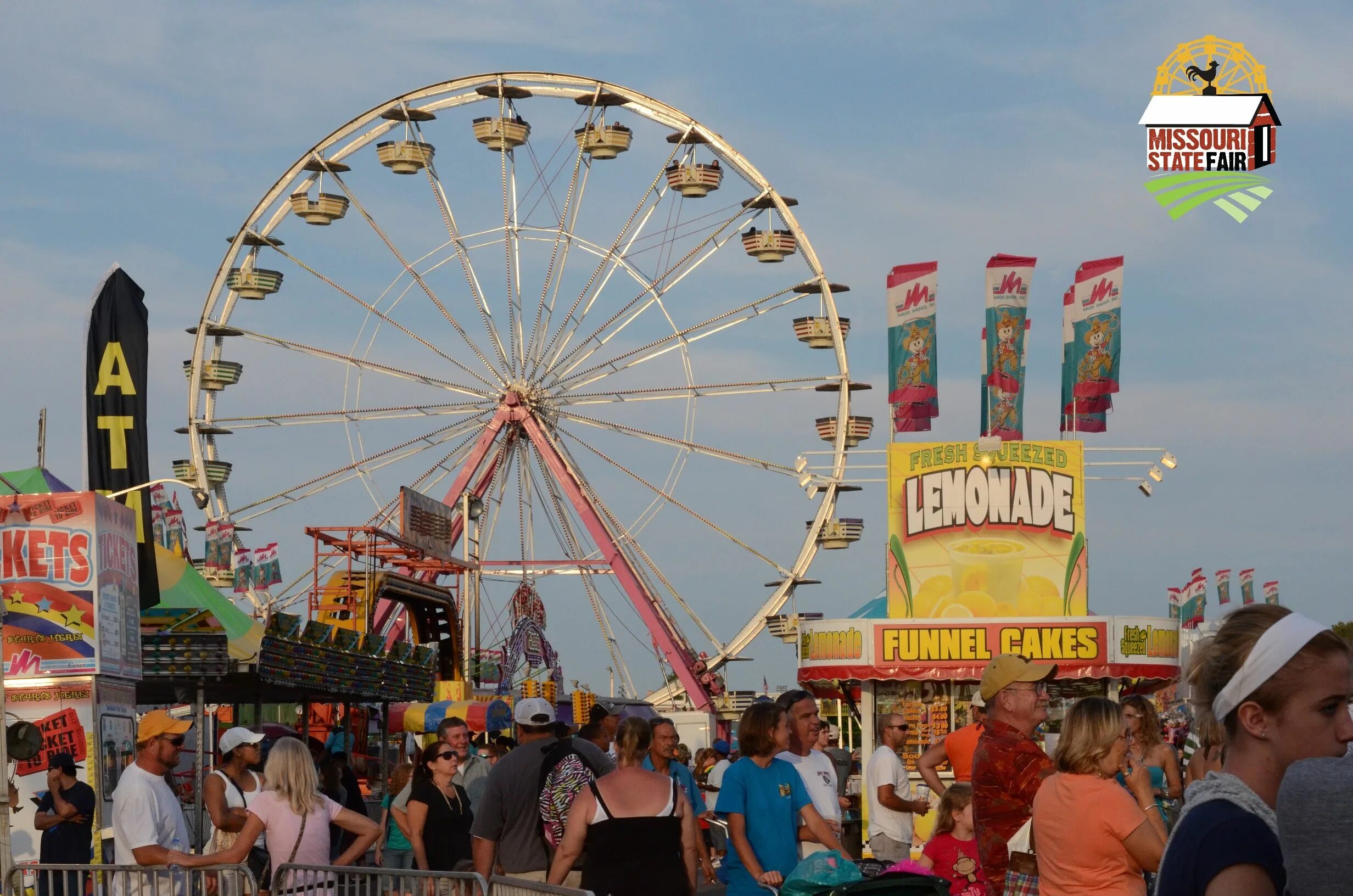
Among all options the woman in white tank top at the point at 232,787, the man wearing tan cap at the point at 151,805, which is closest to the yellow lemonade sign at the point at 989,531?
the woman in white tank top at the point at 232,787

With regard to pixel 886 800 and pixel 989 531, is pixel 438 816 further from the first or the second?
pixel 989 531

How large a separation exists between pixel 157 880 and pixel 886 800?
13.7 feet

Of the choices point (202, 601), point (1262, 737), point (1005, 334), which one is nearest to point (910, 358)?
point (1005, 334)

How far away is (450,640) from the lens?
33344 mm

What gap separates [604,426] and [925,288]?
8.24 metres

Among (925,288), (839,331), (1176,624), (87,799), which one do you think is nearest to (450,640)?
(839,331)

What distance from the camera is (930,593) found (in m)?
23.3

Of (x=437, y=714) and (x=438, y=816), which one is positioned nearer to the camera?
(x=438, y=816)

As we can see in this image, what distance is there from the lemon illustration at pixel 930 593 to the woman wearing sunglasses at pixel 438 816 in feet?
47.5

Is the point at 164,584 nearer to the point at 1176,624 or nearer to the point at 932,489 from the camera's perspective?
the point at 932,489

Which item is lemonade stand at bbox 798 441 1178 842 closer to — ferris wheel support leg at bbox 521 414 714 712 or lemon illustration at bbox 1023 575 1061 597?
lemon illustration at bbox 1023 575 1061 597

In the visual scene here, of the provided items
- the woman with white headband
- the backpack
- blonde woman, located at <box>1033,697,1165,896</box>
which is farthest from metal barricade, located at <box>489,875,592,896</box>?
the woman with white headband

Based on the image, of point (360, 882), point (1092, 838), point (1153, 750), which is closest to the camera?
point (1092, 838)

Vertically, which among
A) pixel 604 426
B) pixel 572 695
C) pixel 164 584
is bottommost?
pixel 572 695
